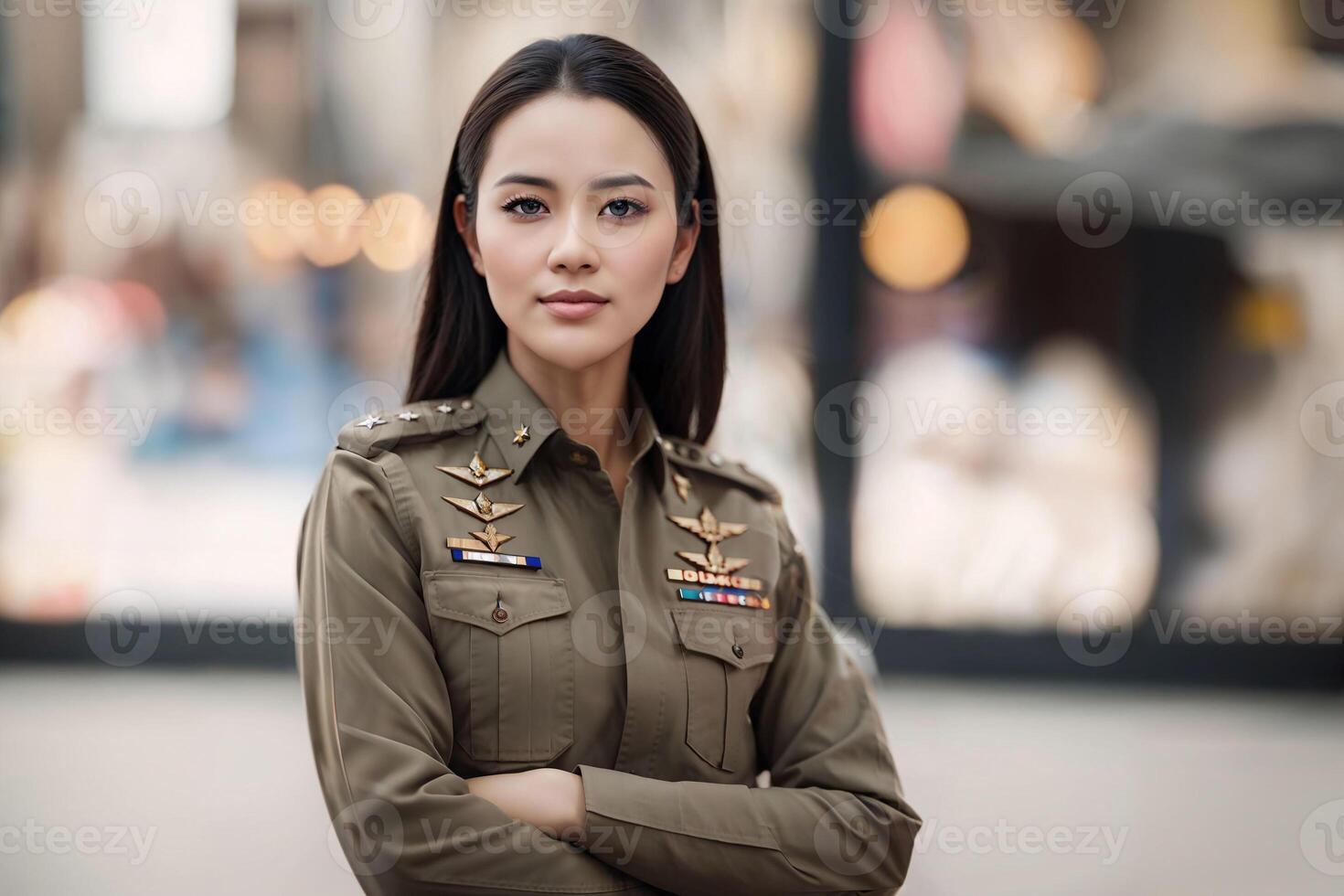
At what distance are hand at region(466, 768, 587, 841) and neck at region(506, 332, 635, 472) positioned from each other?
398mm

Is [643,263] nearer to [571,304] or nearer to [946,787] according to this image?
[571,304]

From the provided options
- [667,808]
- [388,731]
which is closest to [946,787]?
[667,808]

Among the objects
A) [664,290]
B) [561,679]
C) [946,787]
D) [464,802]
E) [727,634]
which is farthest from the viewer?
[946,787]

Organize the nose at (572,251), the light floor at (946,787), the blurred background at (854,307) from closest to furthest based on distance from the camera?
the nose at (572,251)
the light floor at (946,787)
the blurred background at (854,307)

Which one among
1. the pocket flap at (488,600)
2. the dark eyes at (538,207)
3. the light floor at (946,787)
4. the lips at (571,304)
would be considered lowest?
the light floor at (946,787)

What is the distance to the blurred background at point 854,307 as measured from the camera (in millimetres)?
3270

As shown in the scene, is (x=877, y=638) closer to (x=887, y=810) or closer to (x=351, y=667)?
(x=887, y=810)

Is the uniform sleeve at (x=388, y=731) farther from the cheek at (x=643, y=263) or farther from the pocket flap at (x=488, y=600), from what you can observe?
the cheek at (x=643, y=263)

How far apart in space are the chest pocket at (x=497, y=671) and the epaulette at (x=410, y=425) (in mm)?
163

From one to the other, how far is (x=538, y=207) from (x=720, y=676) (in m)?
0.57

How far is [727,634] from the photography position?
1359 mm

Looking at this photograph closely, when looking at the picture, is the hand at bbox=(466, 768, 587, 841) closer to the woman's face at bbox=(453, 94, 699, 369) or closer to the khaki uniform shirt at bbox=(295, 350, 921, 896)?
the khaki uniform shirt at bbox=(295, 350, 921, 896)

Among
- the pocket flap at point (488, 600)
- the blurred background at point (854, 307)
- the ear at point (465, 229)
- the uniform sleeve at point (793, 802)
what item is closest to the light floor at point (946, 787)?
the blurred background at point (854, 307)

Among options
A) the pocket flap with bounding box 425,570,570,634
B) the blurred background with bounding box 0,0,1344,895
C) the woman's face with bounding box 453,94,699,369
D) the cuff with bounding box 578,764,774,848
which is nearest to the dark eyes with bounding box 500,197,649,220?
the woman's face with bounding box 453,94,699,369
